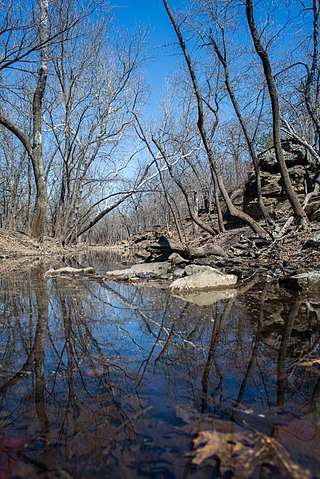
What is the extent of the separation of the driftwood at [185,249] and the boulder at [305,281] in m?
2.87

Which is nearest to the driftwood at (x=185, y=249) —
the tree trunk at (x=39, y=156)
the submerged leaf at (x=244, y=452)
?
the submerged leaf at (x=244, y=452)

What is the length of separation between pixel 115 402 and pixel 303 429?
786mm

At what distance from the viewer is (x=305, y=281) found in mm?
4066

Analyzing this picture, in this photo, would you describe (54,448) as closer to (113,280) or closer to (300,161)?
(113,280)

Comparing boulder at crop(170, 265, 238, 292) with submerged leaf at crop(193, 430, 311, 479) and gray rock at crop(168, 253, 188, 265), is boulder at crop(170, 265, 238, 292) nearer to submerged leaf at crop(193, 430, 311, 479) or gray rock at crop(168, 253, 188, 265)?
gray rock at crop(168, 253, 188, 265)

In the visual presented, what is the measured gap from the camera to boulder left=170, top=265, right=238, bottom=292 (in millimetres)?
4383

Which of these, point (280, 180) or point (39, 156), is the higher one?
point (39, 156)

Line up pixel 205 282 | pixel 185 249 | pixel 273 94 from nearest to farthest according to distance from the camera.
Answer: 1. pixel 205 282
2. pixel 273 94
3. pixel 185 249

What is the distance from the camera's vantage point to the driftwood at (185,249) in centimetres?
706

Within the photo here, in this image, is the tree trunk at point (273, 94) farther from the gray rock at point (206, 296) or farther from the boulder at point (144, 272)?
the gray rock at point (206, 296)

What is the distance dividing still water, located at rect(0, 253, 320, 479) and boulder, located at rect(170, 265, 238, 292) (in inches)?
59.9

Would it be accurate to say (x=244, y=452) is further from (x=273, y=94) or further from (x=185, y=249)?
(x=273, y=94)

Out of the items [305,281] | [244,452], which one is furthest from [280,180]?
[244,452]

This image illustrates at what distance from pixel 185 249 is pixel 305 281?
11.9 ft
